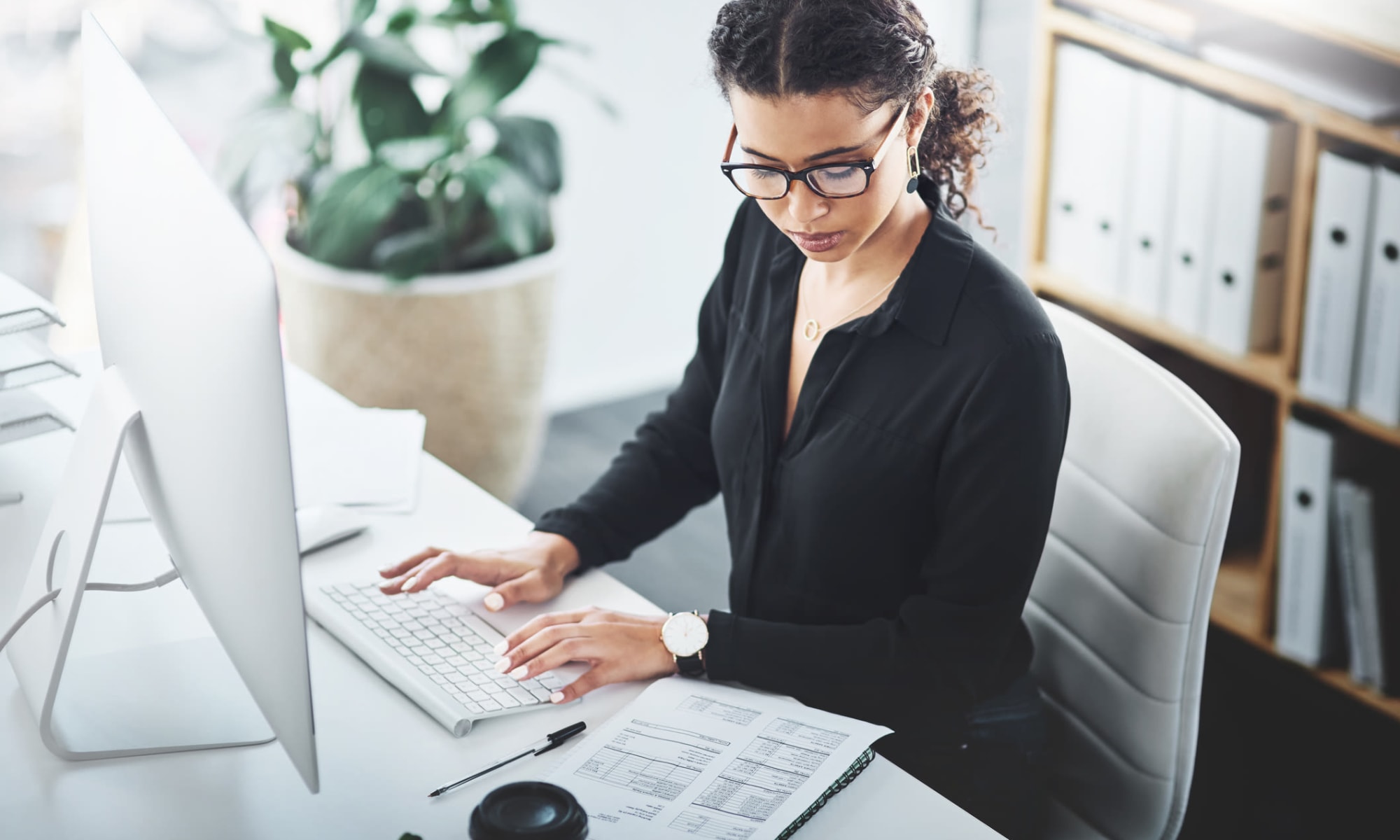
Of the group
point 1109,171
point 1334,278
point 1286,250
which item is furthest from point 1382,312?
point 1109,171

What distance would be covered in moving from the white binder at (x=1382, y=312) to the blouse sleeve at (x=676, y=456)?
1.00 meters

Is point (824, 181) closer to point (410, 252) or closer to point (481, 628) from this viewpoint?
point (481, 628)

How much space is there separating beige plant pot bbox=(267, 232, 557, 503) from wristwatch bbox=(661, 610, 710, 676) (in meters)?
1.40

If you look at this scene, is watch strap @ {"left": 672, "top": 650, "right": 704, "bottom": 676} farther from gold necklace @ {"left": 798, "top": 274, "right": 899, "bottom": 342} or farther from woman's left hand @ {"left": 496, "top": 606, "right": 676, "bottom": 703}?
gold necklace @ {"left": 798, "top": 274, "right": 899, "bottom": 342}

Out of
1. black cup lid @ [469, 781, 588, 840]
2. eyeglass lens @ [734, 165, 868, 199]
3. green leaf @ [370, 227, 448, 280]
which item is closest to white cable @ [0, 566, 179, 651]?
black cup lid @ [469, 781, 588, 840]

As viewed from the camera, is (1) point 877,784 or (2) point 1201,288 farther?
(2) point 1201,288

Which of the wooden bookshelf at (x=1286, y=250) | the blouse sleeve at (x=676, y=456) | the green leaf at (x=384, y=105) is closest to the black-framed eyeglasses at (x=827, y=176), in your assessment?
the blouse sleeve at (x=676, y=456)

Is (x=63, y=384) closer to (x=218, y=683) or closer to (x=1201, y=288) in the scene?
(x=218, y=683)

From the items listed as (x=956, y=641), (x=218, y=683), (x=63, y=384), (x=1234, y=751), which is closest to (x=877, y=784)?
(x=956, y=641)

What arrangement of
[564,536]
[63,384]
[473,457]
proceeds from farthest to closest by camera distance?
[473,457] → [63,384] → [564,536]

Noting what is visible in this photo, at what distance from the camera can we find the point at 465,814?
2.95ft

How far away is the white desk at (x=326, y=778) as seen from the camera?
2.92 ft

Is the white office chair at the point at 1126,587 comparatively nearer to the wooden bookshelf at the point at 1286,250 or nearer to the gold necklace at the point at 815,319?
the gold necklace at the point at 815,319

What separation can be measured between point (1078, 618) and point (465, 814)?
63 cm
